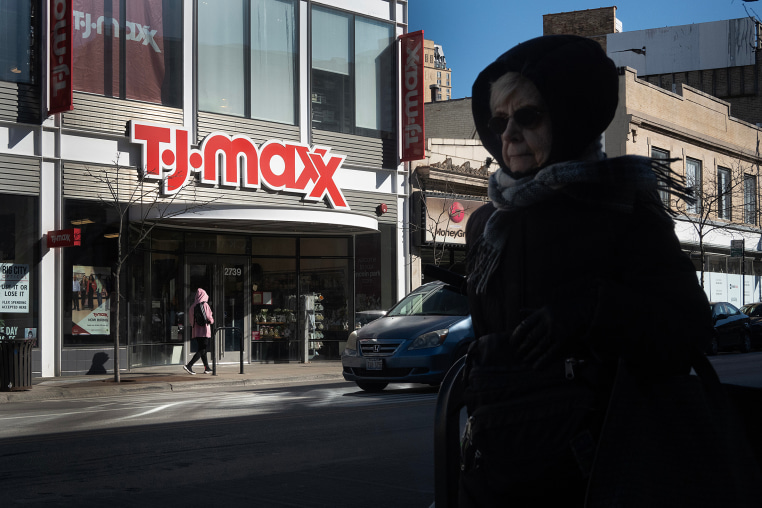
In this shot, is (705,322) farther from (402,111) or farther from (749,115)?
(749,115)

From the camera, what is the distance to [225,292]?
2202 cm

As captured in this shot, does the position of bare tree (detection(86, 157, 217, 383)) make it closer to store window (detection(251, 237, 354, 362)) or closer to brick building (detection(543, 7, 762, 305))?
store window (detection(251, 237, 354, 362))

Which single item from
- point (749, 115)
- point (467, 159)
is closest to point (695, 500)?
point (467, 159)

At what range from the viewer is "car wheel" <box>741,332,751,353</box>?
1035 inches

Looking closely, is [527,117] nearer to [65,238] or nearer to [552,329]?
[552,329]

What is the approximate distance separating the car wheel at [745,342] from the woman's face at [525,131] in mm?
26137

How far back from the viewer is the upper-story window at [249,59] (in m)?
20.9

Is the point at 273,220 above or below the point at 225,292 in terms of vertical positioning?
above

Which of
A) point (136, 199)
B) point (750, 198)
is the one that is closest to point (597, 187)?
point (136, 199)

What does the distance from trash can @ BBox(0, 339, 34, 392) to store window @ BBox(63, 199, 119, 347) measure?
313cm

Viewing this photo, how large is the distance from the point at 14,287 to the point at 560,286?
17291mm

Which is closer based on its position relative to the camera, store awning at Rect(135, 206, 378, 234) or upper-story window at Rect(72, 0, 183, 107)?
upper-story window at Rect(72, 0, 183, 107)

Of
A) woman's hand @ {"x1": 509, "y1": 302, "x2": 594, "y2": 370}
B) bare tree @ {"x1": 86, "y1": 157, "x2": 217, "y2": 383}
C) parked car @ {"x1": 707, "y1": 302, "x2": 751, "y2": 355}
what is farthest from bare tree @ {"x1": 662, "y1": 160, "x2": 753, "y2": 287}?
woman's hand @ {"x1": 509, "y1": 302, "x2": 594, "y2": 370}

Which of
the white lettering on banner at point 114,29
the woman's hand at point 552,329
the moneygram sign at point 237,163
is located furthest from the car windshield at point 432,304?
the woman's hand at point 552,329
